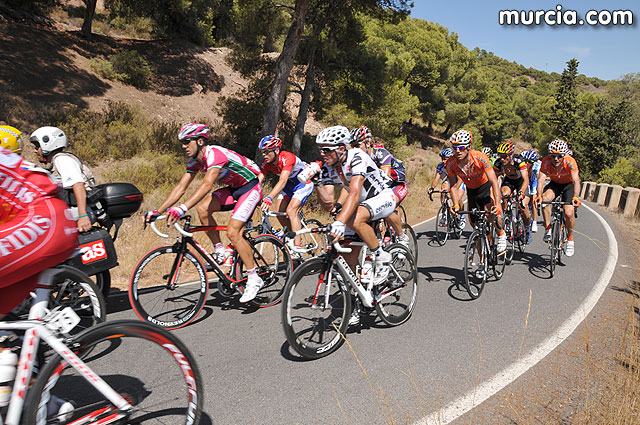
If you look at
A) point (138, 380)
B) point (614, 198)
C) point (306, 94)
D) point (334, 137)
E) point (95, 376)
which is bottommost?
point (614, 198)

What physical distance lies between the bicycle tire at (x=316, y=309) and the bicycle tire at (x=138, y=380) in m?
1.46

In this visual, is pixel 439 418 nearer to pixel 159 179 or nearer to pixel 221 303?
pixel 221 303

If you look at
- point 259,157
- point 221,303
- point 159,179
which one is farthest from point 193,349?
point 259,157

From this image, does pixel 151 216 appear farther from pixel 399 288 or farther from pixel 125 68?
pixel 125 68

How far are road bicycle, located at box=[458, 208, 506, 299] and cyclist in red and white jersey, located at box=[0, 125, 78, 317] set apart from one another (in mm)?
5323

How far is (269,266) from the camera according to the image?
593 centimetres

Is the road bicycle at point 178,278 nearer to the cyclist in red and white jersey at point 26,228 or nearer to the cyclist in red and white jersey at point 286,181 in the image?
the cyclist in red and white jersey at point 286,181

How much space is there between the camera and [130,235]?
8.50 m

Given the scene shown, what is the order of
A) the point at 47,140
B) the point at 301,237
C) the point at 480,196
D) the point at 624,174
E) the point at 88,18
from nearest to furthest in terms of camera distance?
the point at 47,140, the point at 480,196, the point at 301,237, the point at 88,18, the point at 624,174

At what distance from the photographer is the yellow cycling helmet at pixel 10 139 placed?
4.35m

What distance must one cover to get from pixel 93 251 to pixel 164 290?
93 cm

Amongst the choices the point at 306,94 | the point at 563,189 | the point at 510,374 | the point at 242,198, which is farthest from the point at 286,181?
the point at 306,94

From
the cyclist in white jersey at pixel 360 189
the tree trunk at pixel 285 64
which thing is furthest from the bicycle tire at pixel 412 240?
the tree trunk at pixel 285 64

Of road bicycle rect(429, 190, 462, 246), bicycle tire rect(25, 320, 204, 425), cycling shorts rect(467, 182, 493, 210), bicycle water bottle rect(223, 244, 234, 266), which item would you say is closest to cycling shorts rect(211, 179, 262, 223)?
bicycle water bottle rect(223, 244, 234, 266)
